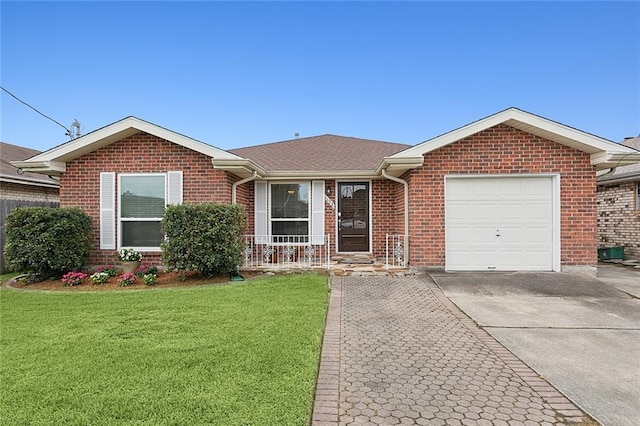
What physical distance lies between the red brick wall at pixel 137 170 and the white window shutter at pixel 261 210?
170 centimetres

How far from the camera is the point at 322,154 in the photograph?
12219 millimetres

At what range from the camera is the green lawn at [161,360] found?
8.53ft

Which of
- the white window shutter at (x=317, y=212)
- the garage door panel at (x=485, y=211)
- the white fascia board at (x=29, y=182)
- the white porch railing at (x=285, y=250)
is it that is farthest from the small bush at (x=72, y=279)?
the garage door panel at (x=485, y=211)

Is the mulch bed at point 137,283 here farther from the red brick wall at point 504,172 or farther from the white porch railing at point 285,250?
the red brick wall at point 504,172

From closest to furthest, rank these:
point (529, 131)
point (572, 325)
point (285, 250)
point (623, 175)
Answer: point (572, 325), point (529, 131), point (285, 250), point (623, 175)

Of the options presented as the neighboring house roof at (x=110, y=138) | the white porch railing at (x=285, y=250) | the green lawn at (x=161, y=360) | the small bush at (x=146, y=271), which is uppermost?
the neighboring house roof at (x=110, y=138)

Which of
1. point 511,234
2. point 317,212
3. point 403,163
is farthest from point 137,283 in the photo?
point 511,234

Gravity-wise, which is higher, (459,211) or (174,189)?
(174,189)

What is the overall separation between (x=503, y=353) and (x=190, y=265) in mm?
6011

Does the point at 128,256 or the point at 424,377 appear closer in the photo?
the point at 424,377

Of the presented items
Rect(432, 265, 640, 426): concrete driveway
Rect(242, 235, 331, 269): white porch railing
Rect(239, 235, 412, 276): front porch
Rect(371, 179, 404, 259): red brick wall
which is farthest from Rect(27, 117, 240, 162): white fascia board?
Rect(432, 265, 640, 426): concrete driveway

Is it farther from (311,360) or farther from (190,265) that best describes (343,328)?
(190,265)

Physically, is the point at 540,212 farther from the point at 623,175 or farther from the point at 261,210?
the point at 261,210

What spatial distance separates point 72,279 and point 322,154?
26.0 ft
